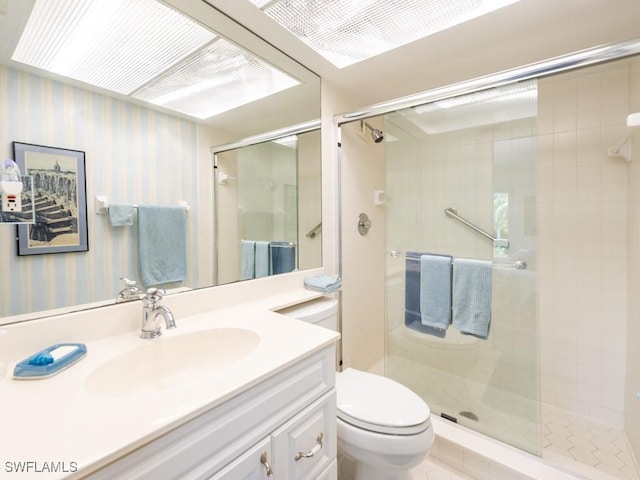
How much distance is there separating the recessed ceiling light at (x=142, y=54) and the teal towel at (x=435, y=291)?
1454 mm

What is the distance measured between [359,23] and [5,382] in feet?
5.67

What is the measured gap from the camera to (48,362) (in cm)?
68

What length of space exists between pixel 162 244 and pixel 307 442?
0.87 m

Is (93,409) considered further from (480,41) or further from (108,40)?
(480,41)

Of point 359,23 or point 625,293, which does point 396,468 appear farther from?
point 359,23

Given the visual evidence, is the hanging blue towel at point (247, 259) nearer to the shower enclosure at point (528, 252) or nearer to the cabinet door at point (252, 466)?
the shower enclosure at point (528, 252)

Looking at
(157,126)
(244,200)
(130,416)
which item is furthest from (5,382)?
(244,200)

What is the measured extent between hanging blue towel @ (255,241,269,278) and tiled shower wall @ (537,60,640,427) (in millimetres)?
1774

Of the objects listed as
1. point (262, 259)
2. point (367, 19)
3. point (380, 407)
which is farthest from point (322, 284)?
point (367, 19)

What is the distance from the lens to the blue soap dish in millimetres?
662

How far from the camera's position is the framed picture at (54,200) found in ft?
2.66

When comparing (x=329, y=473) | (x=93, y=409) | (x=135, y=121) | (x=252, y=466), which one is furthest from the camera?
(x=135, y=121)

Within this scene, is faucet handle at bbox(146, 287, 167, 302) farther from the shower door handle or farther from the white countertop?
the shower door handle

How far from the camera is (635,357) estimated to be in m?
1.50
